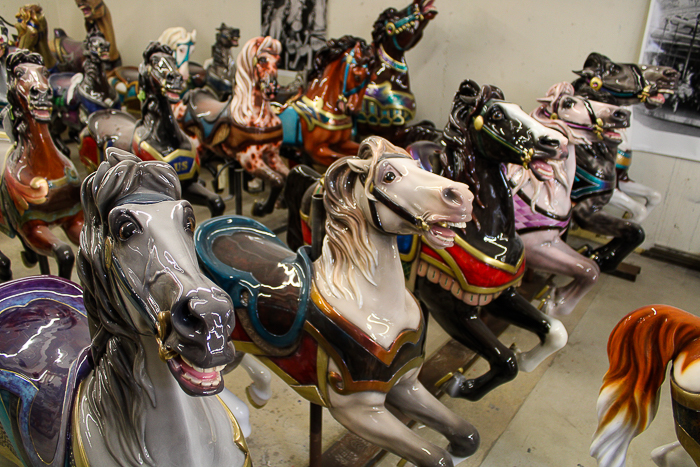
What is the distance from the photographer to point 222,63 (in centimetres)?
567

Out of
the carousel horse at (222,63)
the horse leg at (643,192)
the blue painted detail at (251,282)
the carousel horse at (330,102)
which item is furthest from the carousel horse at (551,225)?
the carousel horse at (222,63)

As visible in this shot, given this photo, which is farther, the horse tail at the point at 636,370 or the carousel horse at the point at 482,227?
the carousel horse at the point at 482,227

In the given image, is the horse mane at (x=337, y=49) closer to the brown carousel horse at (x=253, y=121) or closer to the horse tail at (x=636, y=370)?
the brown carousel horse at (x=253, y=121)

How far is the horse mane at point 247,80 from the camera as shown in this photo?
3.62 metres

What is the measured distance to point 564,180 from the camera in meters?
2.54

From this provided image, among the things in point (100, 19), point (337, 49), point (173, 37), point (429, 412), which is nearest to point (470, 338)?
point (429, 412)

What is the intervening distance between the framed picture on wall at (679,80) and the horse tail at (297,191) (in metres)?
3.21

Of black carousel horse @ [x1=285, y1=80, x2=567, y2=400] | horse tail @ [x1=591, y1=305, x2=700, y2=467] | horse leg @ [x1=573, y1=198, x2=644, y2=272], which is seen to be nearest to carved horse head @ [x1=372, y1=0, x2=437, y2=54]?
horse leg @ [x1=573, y1=198, x2=644, y2=272]

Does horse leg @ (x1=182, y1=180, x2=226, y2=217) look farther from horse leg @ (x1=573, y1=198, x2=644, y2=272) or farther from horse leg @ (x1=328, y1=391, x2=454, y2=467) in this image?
horse leg @ (x1=573, y1=198, x2=644, y2=272)

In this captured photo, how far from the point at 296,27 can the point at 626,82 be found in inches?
146

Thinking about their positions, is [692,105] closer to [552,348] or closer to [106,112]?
[552,348]

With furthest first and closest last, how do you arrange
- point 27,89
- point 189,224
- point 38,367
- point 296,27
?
point 296,27 → point 27,89 → point 38,367 → point 189,224

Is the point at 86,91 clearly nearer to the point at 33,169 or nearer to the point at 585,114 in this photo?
the point at 33,169

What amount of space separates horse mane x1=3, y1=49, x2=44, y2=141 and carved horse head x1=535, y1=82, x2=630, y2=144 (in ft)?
8.88
